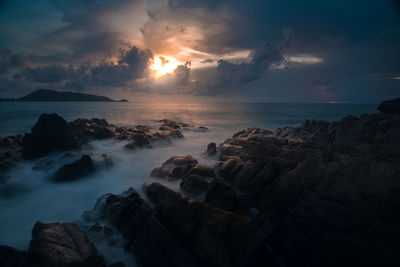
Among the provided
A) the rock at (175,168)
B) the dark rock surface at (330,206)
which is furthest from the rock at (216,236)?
the rock at (175,168)

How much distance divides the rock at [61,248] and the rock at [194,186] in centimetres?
384

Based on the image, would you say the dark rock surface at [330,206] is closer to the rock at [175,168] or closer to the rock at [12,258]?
the rock at [175,168]

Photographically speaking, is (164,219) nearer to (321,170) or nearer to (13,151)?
(321,170)

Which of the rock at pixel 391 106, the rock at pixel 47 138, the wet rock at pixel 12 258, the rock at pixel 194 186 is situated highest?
the rock at pixel 391 106

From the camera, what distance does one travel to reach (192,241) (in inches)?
208

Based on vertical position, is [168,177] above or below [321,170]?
below

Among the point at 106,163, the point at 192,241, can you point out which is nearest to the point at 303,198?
the point at 192,241

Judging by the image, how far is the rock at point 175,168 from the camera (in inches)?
396

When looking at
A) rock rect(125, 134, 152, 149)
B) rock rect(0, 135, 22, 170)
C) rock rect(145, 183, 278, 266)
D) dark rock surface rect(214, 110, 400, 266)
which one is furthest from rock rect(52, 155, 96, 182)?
dark rock surface rect(214, 110, 400, 266)

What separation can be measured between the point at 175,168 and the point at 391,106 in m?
17.6

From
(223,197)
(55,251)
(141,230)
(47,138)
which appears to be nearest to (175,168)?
(223,197)

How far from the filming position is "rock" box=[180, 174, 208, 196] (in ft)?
26.1

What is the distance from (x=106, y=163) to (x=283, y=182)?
10.7 meters

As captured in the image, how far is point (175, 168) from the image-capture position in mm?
10242
